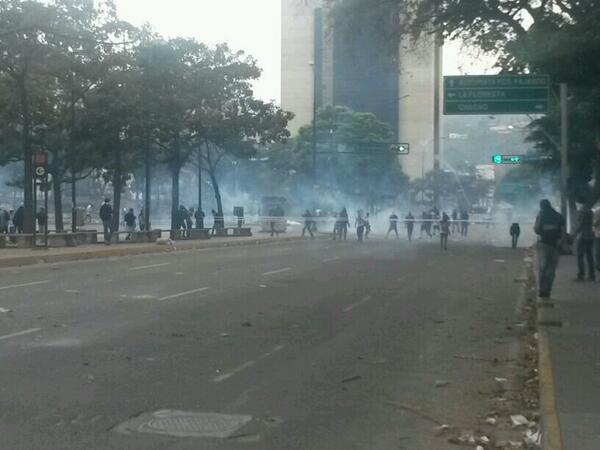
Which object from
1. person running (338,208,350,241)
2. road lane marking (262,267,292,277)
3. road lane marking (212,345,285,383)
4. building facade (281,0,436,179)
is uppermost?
building facade (281,0,436,179)

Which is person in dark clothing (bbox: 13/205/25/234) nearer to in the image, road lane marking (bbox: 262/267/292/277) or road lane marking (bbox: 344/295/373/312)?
road lane marking (bbox: 262/267/292/277)

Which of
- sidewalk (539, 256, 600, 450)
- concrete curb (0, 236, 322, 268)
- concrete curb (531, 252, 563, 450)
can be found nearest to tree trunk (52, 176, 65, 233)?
concrete curb (0, 236, 322, 268)

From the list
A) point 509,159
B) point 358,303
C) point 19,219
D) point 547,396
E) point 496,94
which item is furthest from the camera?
point 509,159

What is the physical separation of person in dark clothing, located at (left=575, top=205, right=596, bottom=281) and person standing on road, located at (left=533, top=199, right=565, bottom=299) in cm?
406

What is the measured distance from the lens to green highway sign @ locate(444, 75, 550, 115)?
2695cm

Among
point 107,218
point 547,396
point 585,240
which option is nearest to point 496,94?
point 585,240

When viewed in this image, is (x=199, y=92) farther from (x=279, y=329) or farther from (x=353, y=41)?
(x=279, y=329)

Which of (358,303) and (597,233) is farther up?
(597,233)

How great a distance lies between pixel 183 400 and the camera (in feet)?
29.4

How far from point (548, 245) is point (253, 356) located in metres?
7.25

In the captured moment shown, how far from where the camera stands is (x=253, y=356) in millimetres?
11492

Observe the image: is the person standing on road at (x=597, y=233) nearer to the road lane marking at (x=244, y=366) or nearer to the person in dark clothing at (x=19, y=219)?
the road lane marking at (x=244, y=366)

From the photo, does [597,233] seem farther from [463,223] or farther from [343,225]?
[463,223]

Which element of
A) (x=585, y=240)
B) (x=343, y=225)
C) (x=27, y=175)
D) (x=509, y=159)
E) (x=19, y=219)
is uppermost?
(x=509, y=159)
